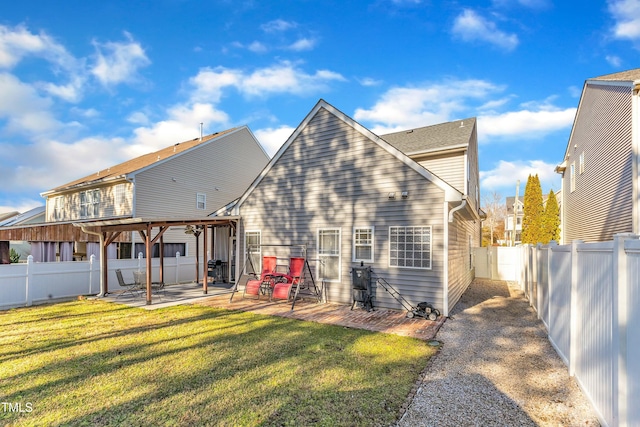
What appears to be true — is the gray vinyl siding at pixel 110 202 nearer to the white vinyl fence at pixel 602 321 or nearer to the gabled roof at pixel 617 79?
the white vinyl fence at pixel 602 321

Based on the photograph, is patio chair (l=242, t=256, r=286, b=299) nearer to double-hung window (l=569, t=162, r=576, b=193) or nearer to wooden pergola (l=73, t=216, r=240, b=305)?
wooden pergola (l=73, t=216, r=240, b=305)

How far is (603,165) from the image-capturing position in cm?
1098

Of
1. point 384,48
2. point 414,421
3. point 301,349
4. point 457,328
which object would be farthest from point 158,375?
point 384,48

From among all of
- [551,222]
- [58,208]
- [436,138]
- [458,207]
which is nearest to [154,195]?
[58,208]

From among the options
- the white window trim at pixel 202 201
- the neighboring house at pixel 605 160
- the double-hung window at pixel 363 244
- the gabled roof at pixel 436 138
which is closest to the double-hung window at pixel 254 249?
the double-hung window at pixel 363 244

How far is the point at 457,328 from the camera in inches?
269

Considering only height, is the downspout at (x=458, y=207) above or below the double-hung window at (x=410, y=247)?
above

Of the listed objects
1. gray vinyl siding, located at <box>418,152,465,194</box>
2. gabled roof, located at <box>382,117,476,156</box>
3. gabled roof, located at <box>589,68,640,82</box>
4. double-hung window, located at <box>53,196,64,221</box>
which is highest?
gabled roof, located at <box>589,68,640,82</box>

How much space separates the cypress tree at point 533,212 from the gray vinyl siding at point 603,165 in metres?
10.6

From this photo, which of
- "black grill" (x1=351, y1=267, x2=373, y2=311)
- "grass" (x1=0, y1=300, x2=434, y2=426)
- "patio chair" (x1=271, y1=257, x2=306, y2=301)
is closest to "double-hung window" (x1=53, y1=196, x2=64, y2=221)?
"grass" (x1=0, y1=300, x2=434, y2=426)

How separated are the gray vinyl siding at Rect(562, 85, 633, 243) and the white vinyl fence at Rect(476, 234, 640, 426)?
619 centimetres

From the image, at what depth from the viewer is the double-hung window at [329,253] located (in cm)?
930

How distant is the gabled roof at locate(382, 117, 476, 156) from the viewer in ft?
37.4

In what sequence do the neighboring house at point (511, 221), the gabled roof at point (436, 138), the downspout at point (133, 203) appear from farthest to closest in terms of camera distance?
the neighboring house at point (511, 221), the downspout at point (133, 203), the gabled roof at point (436, 138)
